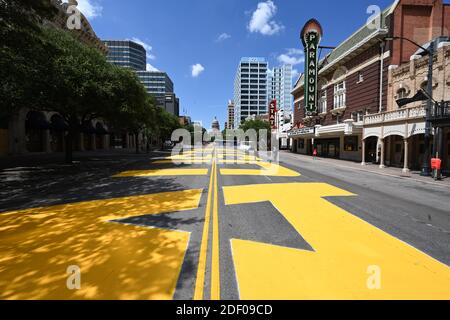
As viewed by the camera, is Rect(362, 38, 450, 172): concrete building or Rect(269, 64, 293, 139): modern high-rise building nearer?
Rect(362, 38, 450, 172): concrete building

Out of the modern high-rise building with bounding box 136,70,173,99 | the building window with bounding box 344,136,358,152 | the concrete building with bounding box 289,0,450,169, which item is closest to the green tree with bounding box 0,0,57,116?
the concrete building with bounding box 289,0,450,169

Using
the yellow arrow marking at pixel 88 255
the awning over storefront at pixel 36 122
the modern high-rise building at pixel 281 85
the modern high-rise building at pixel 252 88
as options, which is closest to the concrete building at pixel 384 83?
the yellow arrow marking at pixel 88 255

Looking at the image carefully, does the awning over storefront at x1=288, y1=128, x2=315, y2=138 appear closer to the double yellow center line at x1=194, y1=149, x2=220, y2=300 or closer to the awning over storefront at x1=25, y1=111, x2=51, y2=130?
Result: the double yellow center line at x1=194, y1=149, x2=220, y2=300

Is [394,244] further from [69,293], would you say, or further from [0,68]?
[0,68]

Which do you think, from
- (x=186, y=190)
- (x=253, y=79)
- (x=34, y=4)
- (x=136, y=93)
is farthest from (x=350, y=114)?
(x=253, y=79)

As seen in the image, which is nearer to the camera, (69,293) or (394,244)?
(69,293)

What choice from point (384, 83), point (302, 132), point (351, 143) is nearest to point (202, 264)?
point (384, 83)

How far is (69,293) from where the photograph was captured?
127 inches

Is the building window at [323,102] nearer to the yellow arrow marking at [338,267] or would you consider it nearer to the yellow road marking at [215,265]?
the yellow arrow marking at [338,267]

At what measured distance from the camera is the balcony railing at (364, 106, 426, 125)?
17750 mm

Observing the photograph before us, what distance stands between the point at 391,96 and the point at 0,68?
30.2 m

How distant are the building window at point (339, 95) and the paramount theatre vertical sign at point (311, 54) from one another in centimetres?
362

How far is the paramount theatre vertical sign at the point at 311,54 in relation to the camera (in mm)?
35781
